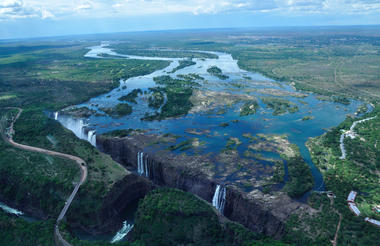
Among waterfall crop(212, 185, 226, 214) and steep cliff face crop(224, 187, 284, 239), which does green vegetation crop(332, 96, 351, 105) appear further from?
waterfall crop(212, 185, 226, 214)

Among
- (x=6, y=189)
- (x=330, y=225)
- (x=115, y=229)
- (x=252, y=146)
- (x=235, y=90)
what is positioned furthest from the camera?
(x=235, y=90)

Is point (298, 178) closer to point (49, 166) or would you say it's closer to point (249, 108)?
point (249, 108)

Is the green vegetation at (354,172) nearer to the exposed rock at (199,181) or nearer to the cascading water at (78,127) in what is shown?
the exposed rock at (199,181)

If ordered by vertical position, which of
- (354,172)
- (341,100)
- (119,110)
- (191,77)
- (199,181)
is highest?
(191,77)

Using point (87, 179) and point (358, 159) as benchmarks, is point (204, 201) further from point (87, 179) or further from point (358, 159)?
point (358, 159)

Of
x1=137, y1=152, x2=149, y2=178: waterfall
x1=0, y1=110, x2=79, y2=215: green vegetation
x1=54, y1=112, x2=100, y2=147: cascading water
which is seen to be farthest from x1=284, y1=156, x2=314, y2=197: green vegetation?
x1=54, y1=112, x2=100, y2=147: cascading water

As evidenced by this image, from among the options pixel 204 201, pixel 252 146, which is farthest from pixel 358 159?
pixel 204 201

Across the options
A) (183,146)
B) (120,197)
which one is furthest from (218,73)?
(120,197)
